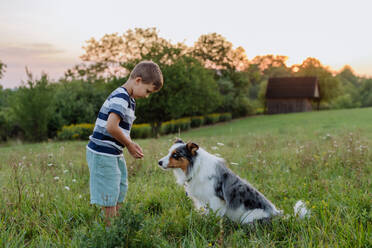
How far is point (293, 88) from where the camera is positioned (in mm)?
51656

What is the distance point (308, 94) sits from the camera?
163 ft

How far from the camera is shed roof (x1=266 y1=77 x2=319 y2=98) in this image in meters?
50.2

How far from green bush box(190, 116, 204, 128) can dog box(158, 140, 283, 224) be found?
33769 mm

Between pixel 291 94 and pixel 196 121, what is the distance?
2340 cm

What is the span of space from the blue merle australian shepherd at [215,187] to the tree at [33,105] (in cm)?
2023

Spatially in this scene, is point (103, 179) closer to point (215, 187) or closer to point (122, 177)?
point (122, 177)

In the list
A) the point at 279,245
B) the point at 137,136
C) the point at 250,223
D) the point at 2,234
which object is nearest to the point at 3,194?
the point at 2,234

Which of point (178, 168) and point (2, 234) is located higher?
point (178, 168)

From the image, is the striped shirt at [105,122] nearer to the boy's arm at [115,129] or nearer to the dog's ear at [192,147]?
the boy's arm at [115,129]

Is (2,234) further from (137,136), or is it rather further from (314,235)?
(137,136)

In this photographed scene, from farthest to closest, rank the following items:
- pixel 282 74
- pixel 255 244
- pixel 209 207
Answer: pixel 282 74
pixel 209 207
pixel 255 244

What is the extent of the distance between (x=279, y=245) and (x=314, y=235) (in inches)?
15.9

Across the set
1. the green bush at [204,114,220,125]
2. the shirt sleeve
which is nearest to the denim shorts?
the shirt sleeve

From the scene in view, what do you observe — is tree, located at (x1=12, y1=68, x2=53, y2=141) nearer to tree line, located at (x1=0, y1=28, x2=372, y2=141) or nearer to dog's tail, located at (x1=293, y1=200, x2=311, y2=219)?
tree line, located at (x1=0, y1=28, x2=372, y2=141)
